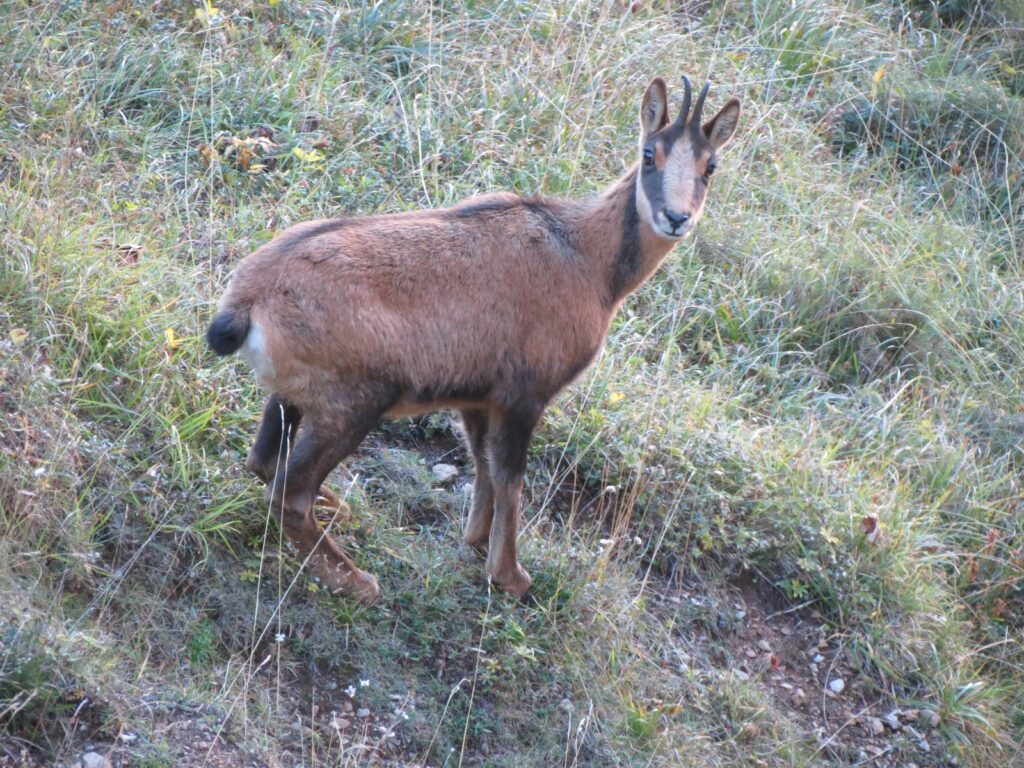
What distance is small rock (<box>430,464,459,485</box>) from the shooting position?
5.51 m

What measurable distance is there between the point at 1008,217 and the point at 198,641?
6.83m

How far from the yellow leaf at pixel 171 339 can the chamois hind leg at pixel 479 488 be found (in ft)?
4.26

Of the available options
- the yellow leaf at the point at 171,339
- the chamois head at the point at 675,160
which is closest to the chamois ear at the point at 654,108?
the chamois head at the point at 675,160

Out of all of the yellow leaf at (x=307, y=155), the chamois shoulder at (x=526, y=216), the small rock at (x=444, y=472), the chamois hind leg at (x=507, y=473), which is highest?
the chamois shoulder at (x=526, y=216)

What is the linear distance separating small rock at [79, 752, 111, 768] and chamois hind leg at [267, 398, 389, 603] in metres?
1.10

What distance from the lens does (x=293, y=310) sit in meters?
4.20

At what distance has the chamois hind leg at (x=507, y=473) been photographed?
4.80m

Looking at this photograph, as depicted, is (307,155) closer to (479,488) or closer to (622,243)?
(622,243)

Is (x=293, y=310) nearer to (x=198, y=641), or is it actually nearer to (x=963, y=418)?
(x=198, y=641)

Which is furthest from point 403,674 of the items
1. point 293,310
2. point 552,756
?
point 293,310

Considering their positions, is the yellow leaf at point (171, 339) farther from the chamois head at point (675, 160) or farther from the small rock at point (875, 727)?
the small rock at point (875, 727)

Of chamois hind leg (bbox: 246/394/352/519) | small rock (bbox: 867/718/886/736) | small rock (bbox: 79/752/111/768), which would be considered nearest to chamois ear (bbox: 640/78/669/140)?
chamois hind leg (bbox: 246/394/352/519)

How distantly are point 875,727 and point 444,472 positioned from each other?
7.60ft

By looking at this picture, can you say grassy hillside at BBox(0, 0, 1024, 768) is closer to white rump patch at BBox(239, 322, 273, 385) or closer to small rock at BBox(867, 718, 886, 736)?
small rock at BBox(867, 718, 886, 736)
